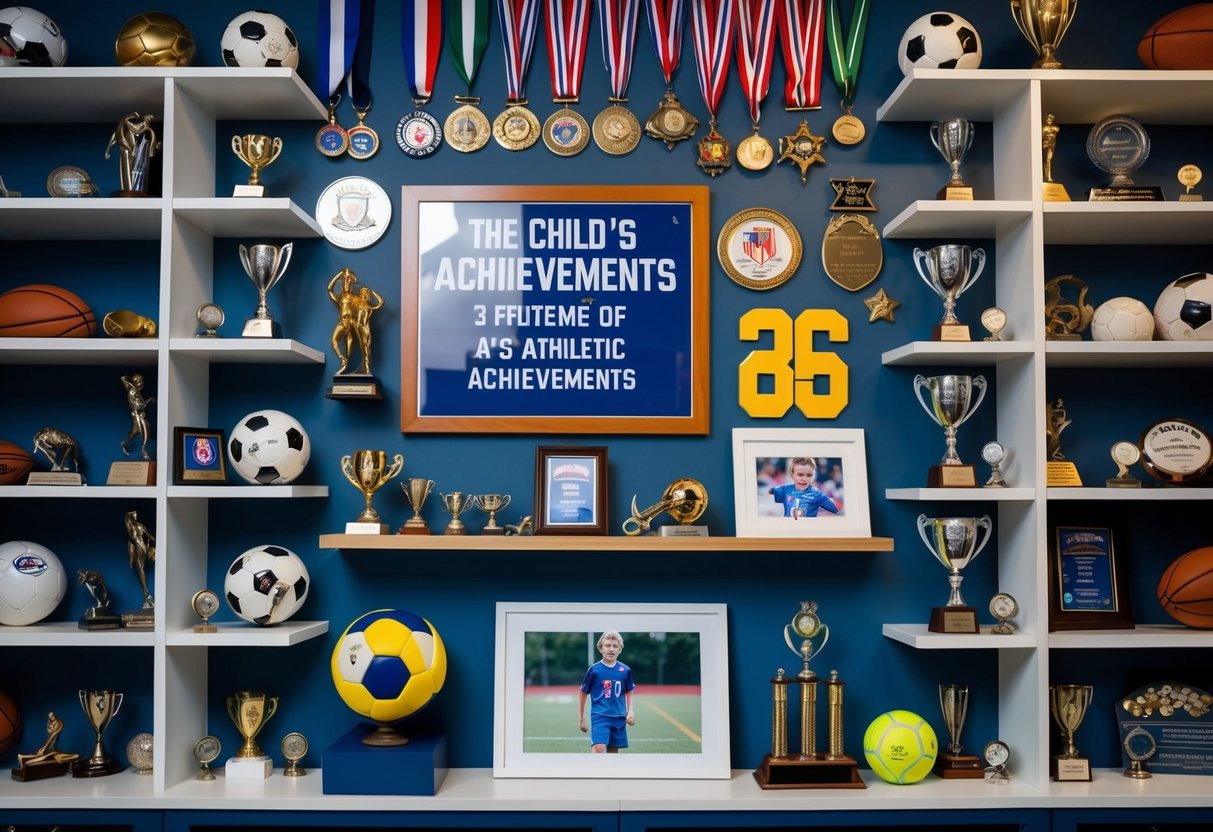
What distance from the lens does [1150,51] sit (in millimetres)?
3221

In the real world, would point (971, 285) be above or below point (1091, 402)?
above

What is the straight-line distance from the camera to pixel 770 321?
11.2 ft

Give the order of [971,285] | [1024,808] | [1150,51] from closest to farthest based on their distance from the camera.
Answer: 1. [1024,808]
2. [1150,51]
3. [971,285]

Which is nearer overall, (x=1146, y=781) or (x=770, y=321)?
(x=1146, y=781)

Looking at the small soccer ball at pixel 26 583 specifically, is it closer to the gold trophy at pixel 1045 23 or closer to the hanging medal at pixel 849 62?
the hanging medal at pixel 849 62

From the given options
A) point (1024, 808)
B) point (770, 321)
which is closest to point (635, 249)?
point (770, 321)

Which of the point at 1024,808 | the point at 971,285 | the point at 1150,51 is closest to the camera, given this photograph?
the point at 1024,808

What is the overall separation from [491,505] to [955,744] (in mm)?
1640

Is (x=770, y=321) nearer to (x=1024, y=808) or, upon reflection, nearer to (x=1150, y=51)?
(x=1150, y=51)

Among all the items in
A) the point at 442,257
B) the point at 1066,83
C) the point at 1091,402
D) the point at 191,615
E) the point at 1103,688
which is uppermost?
the point at 1066,83

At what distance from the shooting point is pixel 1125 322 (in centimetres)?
317

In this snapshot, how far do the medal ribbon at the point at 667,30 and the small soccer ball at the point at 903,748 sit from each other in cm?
218

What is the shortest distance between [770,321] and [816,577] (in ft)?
2.80

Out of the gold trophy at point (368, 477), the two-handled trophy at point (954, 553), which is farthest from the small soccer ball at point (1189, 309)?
the gold trophy at point (368, 477)
